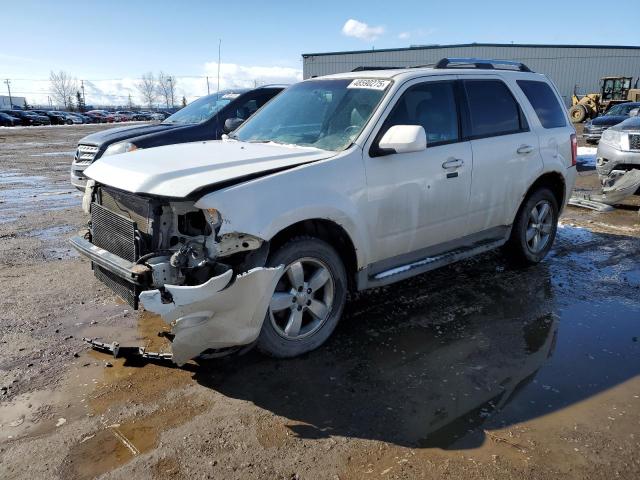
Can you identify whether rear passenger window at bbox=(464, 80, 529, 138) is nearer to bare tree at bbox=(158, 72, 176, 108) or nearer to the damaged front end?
the damaged front end

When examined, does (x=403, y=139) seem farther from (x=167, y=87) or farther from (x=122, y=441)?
(x=167, y=87)

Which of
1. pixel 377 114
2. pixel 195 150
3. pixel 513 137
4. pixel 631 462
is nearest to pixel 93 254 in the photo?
pixel 195 150

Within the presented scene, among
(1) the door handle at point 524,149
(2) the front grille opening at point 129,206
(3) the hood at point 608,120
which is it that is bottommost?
(2) the front grille opening at point 129,206

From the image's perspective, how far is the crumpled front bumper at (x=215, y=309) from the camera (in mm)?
3047

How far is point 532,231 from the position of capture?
5797mm

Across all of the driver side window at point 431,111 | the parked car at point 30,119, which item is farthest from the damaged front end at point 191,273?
the parked car at point 30,119

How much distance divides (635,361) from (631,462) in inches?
51.6

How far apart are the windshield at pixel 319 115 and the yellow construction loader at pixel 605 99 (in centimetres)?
3375

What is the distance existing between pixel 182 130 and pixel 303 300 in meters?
5.09

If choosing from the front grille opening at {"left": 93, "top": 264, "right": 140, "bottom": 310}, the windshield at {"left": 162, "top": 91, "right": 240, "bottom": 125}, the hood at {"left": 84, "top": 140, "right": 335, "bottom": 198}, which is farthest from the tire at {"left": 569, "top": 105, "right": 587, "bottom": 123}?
the front grille opening at {"left": 93, "top": 264, "right": 140, "bottom": 310}

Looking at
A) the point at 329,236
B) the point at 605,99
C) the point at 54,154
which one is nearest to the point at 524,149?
the point at 329,236

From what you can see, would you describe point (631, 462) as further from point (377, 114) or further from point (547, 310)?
point (377, 114)

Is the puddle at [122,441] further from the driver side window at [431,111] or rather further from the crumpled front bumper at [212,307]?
the driver side window at [431,111]

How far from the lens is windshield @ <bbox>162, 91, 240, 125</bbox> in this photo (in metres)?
8.62
